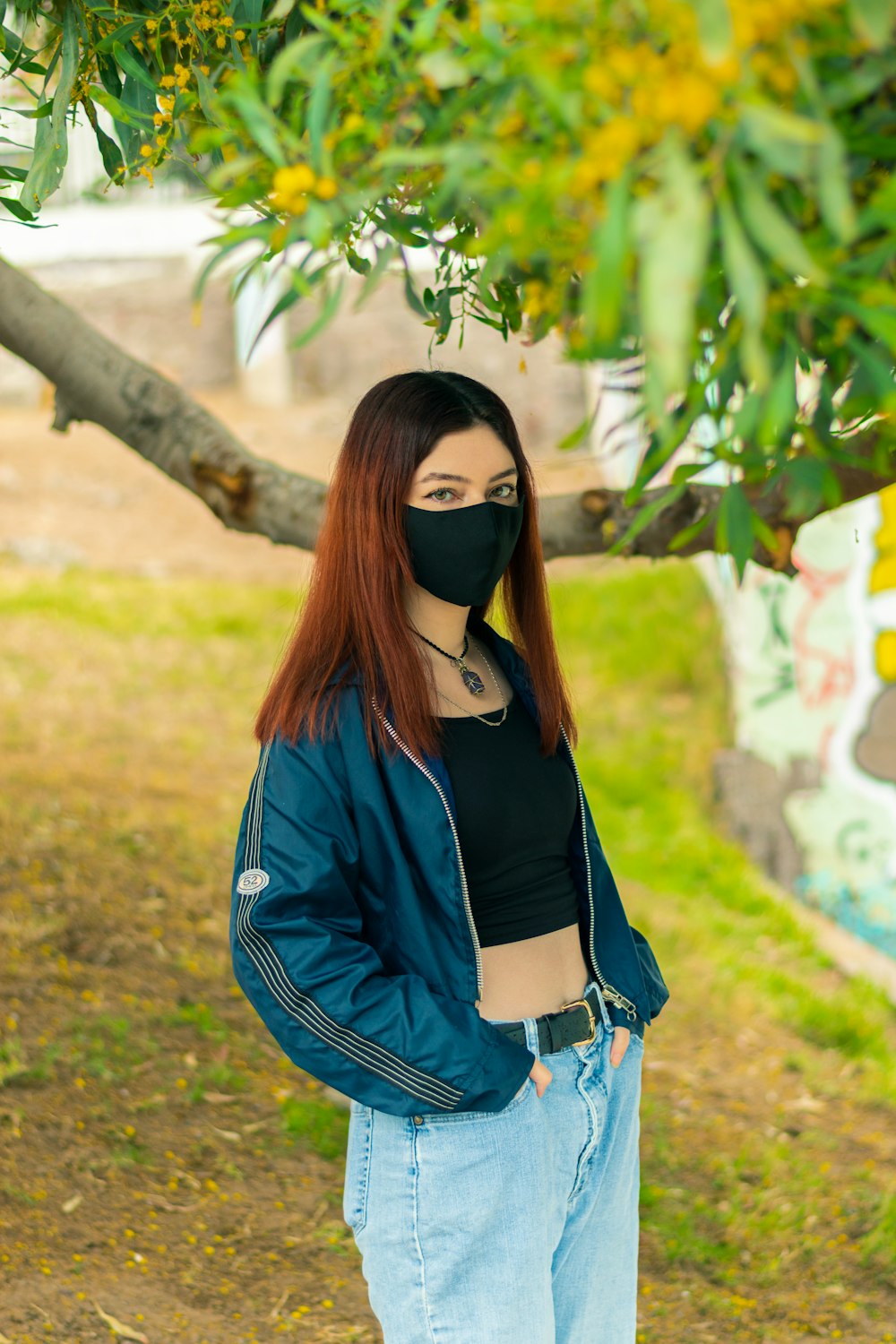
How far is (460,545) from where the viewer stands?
2.02m

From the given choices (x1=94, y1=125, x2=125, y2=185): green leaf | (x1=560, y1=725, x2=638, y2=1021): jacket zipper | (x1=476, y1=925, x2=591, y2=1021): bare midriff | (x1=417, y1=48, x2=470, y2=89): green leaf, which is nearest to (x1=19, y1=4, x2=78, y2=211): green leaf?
(x1=94, y1=125, x2=125, y2=185): green leaf

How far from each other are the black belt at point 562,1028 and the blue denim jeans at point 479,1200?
2 centimetres

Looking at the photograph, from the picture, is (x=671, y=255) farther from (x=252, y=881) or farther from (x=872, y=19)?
(x=252, y=881)

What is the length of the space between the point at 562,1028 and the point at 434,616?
66 centimetres

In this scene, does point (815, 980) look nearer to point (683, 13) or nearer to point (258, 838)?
point (258, 838)

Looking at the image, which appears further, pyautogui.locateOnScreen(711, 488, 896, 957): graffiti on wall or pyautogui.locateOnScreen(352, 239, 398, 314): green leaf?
pyautogui.locateOnScreen(711, 488, 896, 957): graffiti on wall

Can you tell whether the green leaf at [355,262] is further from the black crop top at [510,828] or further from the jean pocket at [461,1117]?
the jean pocket at [461,1117]

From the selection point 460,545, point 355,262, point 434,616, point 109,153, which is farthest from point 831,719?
point 355,262

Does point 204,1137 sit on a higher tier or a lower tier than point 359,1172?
lower

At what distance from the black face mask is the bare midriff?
55cm

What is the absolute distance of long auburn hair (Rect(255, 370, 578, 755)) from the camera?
1.98 metres

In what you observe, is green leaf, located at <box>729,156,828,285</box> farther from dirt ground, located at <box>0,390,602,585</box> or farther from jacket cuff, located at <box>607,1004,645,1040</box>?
dirt ground, located at <box>0,390,602,585</box>

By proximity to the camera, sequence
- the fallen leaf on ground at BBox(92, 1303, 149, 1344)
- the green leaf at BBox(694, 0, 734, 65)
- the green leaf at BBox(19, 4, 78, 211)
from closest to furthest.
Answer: the green leaf at BBox(694, 0, 734, 65) < the green leaf at BBox(19, 4, 78, 211) < the fallen leaf on ground at BBox(92, 1303, 149, 1344)

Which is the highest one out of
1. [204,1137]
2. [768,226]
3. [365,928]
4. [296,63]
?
[296,63]
